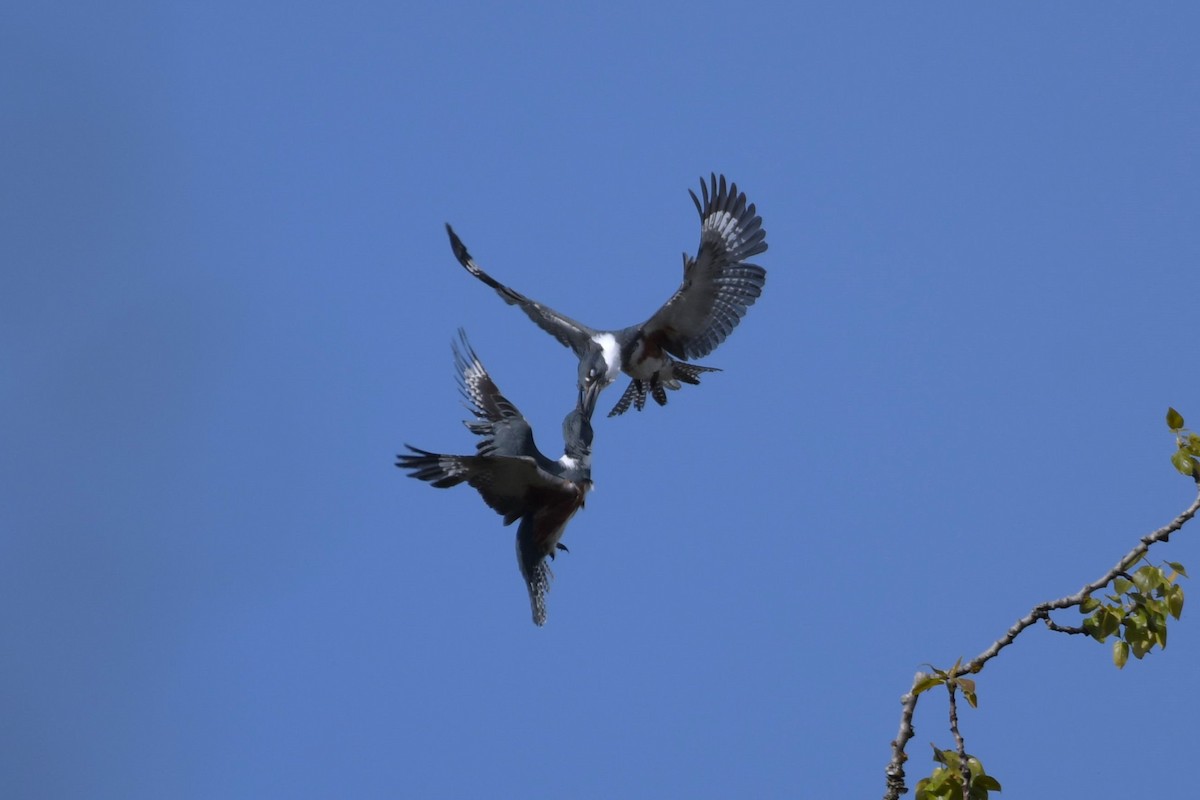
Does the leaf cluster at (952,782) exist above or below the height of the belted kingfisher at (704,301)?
below

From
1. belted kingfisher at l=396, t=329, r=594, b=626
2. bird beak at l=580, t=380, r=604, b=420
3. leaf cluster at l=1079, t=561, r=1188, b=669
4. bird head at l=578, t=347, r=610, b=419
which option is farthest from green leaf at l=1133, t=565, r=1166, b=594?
bird head at l=578, t=347, r=610, b=419

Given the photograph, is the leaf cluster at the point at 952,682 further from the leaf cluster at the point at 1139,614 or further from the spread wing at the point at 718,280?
the spread wing at the point at 718,280

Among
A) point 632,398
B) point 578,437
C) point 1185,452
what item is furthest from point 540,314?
point 1185,452

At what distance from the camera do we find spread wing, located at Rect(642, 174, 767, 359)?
11.5 meters

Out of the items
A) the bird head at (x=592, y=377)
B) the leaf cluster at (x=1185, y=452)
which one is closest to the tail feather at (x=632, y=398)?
the bird head at (x=592, y=377)

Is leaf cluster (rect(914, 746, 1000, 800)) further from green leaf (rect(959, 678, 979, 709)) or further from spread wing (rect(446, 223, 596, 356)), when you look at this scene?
spread wing (rect(446, 223, 596, 356))

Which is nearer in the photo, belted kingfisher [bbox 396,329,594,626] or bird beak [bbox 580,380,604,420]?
belted kingfisher [bbox 396,329,594,626]

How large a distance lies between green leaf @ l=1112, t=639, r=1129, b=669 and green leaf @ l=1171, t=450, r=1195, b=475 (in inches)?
23.4

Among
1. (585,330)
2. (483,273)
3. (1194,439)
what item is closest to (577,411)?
(585,330)

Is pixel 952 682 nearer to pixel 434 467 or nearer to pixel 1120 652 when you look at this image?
pixel 1120 652

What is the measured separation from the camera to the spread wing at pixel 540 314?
11375 millimetres

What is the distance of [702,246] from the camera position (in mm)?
11461

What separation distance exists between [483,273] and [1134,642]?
8056 mm

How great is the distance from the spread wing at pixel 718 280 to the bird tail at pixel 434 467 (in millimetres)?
3576
